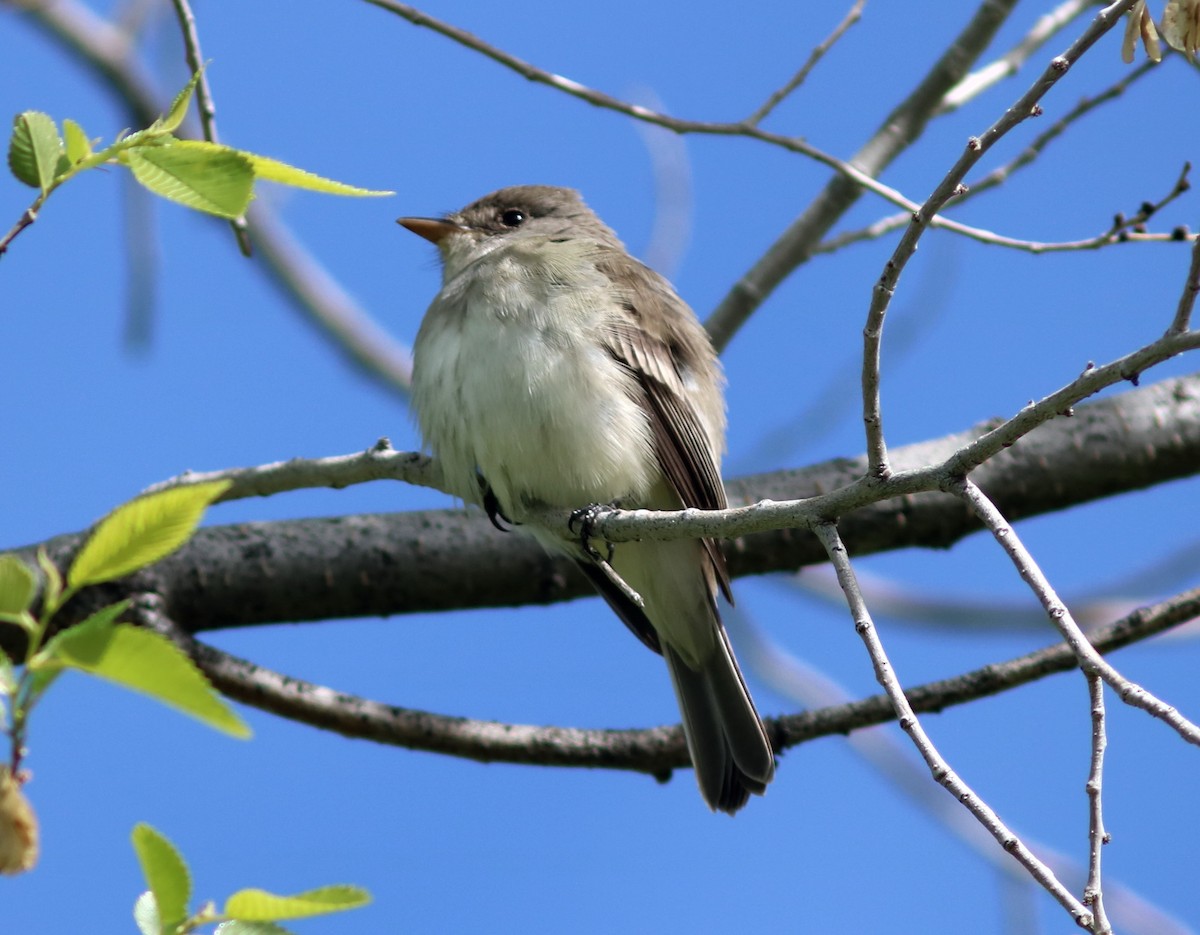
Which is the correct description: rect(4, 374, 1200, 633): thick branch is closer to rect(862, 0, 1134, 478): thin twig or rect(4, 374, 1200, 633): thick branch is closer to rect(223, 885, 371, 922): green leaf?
rect(862, 0, 1134, 478): thin twig

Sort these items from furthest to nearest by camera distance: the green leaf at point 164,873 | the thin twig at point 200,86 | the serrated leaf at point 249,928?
the thin twig at point 200,86
the serrated leaf at point 249,928
the green leaf at point 164,873

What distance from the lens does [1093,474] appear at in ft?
19.1

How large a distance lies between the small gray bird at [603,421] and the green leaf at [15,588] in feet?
10.9

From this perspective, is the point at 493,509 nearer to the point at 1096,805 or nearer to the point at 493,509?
the point at 493,509

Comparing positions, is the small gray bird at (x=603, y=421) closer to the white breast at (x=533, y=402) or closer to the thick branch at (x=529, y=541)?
the white breast at (x=533, y=402)

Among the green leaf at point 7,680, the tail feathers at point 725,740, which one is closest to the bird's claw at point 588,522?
the tail feathers at point 725,740

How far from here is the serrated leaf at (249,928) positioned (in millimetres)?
2135

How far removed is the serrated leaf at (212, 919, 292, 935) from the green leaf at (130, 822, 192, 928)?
124 millimetres

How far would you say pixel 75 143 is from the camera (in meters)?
2.28

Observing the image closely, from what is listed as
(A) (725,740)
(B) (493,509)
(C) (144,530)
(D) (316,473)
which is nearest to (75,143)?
(C) (144,530)

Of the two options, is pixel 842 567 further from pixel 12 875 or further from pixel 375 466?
A: pixel 375 466

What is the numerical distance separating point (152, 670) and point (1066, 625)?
1680 mm

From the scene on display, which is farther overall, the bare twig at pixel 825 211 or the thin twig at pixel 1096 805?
the bare twig at pixel 825 211

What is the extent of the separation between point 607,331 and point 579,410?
424 millimetres
